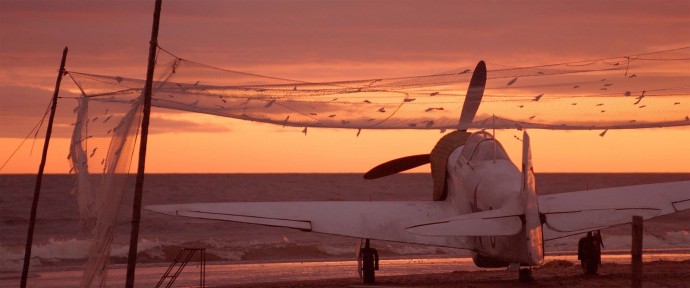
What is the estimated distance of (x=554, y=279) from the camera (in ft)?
58.3

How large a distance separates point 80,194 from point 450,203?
652cm

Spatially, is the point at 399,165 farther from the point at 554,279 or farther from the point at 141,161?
the point at 141,161

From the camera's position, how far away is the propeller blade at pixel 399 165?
72.1 feet

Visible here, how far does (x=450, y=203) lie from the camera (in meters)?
18.4

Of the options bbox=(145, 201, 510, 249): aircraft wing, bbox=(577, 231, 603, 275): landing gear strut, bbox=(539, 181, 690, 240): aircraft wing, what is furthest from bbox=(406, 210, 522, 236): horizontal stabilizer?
bbox=(577, 231, 603, 275): landing gear strut

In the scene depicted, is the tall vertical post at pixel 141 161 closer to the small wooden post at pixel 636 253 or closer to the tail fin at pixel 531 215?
the tail fin at pixel 531 215

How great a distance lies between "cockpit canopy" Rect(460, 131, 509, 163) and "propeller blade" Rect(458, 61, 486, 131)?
75 cm

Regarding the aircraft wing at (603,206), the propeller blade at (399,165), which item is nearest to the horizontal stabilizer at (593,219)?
the aircraft wing at (603,206)

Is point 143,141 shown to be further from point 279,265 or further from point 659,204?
point 279,265

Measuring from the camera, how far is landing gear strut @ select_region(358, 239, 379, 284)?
1795 centimetres

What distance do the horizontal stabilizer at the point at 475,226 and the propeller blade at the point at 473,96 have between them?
193cm

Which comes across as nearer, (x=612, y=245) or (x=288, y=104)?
(x=288, y=104)

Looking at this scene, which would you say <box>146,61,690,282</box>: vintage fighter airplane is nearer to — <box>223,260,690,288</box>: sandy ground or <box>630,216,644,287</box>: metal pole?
<box>223,260,690,288</box>: sandy ground

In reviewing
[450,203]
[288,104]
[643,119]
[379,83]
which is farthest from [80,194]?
[643,119]
